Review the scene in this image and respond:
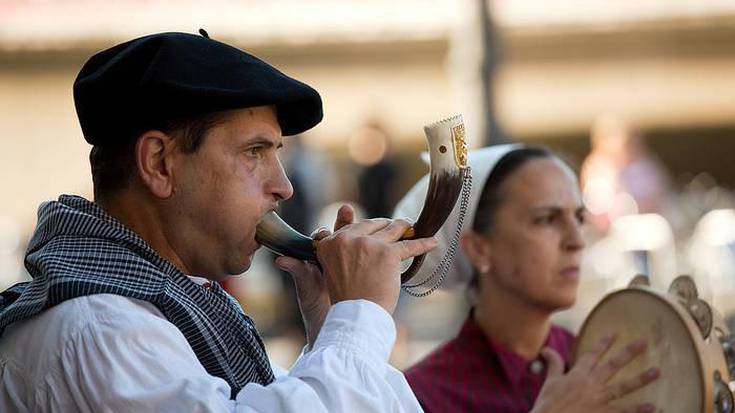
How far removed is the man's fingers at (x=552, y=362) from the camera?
3.50m

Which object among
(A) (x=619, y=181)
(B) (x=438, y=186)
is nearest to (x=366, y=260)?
(B) (x=438, y=186)

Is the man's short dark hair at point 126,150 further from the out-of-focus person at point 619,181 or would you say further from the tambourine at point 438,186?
the out-of-focus person at point 619,181

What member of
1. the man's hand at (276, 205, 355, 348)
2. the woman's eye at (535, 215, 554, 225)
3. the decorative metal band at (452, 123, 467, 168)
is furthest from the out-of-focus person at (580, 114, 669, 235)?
the decorative metal band at (452, 123, 467, 168)

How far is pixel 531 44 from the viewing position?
1844 cm

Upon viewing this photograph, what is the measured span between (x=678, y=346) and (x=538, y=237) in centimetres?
86

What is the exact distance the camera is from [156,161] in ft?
8.22

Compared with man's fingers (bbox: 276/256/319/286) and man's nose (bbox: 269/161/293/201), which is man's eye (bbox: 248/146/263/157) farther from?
man's fingers (bbox: 276/256/319/286)

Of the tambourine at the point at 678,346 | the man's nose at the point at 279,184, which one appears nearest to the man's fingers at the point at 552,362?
the tambourine at the point at 678,346

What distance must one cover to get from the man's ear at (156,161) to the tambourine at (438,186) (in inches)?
7.3

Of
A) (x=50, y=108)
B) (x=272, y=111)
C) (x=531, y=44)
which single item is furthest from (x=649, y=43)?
(x=272, y=111)

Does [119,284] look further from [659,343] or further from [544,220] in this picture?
[544,220]

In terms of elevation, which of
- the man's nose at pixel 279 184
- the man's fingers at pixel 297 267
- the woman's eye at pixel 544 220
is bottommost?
the woman's eye at pixel 544 220

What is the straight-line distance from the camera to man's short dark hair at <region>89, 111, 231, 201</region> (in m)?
2.48

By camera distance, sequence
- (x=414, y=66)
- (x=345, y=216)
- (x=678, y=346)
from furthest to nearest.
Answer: (x=414, y=66), (x=678, y=346), (x=345, y=216)
